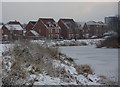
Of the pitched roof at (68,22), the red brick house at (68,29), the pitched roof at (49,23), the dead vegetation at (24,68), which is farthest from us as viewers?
the pitched roof at (68,22)

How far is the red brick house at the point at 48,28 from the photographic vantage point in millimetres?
37781

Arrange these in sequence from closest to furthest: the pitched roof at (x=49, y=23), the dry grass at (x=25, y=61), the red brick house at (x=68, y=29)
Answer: the dry grass at (x=25, y=61)
the pitched roof at (x=49, y=23)
the red brick house at (x=68, y=29)

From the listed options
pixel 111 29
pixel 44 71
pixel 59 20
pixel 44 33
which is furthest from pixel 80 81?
pixel 59 20

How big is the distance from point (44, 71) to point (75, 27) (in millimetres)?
34291

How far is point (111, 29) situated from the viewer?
434 centimetres

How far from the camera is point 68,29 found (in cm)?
3991

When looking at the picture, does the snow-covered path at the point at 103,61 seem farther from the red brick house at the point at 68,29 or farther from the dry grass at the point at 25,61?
the red brick house at the point at 68,29

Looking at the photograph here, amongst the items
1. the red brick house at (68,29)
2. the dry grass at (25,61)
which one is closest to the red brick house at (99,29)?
the dry grass at (25,61)

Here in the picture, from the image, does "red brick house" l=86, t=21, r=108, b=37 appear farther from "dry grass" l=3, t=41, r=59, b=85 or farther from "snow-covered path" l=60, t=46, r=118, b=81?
→ "dry grass" l=3, t=41, r=59, b=85

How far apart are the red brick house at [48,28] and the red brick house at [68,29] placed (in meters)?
1.52

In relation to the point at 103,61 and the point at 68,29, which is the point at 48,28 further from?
the point at 103,61

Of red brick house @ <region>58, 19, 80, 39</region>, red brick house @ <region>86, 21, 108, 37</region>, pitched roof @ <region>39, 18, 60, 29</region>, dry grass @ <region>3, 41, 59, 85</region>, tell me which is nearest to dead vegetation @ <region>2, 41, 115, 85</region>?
dry grass @ <region>3, 41, 59, 85</region>

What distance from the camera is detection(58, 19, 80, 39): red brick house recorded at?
39.7 metres

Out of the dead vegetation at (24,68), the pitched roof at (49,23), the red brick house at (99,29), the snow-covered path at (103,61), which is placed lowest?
the snow-covered path at (103,61)
